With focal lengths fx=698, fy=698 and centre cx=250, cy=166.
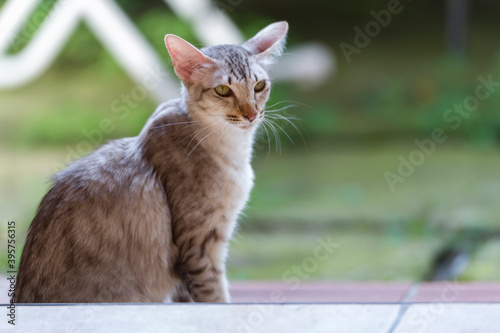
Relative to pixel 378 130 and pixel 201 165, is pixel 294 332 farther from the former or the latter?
pixel 378 130

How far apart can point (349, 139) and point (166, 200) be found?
101 inches

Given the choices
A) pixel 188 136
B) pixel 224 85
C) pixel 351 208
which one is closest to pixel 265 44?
pixel 224 85

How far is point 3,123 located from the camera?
3.60m

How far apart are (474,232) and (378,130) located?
1.12 meters

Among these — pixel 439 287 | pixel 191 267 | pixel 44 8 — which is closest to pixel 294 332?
pixel 191 267

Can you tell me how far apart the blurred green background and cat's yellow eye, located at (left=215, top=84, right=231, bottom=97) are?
1254 millimetres

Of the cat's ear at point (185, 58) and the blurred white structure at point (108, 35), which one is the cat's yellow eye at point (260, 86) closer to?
the cat's ear at point (185, 58)

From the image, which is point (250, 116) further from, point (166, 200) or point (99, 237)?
point (99, 237)

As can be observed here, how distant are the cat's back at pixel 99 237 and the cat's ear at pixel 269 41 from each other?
309mm

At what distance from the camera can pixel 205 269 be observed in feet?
4.24

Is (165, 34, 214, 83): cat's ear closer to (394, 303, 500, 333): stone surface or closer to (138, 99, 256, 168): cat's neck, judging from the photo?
(138, 99, 256, 168): cat's neck

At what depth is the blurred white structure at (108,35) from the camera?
2.35m

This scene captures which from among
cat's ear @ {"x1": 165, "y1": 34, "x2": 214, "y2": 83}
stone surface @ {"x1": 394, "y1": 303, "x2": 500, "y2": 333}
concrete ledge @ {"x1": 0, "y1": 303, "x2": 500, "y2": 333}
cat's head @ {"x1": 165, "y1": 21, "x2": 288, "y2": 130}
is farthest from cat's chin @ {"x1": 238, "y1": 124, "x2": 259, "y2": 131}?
stone surface @ {"x1": 394, "y1": 303, "x2": 500, "y2": 333}

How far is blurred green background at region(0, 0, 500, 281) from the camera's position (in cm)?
276
